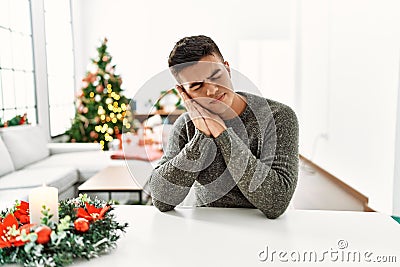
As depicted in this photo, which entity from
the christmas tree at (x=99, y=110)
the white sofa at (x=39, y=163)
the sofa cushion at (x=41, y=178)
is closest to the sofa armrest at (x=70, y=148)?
the white sofa at (x=39, y=163)

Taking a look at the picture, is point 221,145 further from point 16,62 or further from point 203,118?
point 16,62

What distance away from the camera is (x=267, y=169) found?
1144mm

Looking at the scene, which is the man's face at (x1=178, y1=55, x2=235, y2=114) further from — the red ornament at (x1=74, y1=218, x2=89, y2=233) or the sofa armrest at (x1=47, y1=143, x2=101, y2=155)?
the sofa armrest at (x1=47, y1=143, x2=101, y2=155)

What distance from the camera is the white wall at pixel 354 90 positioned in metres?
3.36

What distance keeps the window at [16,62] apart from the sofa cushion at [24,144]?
337 mm

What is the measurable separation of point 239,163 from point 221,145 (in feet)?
0.22

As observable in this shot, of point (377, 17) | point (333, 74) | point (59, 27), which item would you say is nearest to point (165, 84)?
point (377, 17)

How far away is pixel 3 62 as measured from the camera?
174 inches

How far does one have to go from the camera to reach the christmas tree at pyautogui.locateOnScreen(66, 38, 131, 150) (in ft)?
18.6

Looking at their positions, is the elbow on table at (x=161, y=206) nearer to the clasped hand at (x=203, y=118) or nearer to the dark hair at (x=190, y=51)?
the clasped hand at (x=203, y=118)

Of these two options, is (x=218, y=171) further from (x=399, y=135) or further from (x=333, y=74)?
(x=333, y=74)

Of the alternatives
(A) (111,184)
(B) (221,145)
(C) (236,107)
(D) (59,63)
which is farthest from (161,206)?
(D) (59,63)

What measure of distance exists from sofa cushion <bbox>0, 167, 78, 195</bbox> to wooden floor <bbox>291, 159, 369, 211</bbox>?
71.5 inches

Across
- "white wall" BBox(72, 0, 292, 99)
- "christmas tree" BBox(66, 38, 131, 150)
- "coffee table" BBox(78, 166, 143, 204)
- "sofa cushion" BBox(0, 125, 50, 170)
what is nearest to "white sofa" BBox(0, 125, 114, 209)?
"sofa cushion" BBox(0, 125, 50, 170)
